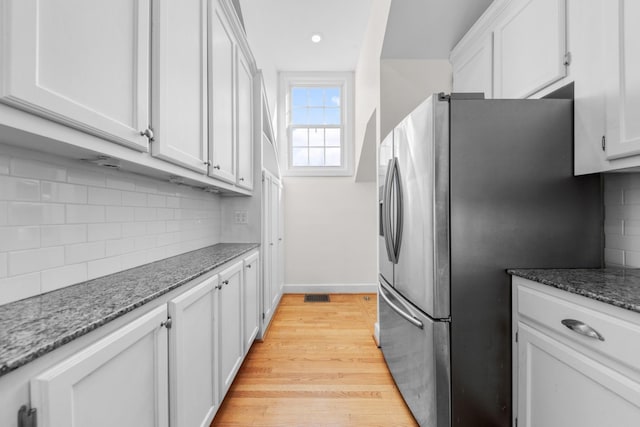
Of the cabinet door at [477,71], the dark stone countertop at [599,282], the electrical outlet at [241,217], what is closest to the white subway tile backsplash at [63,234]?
the electrical outlet at [241,217]

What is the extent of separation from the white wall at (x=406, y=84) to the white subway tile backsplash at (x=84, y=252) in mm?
2098

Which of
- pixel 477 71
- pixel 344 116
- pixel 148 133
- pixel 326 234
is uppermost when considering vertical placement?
pixel 344 116

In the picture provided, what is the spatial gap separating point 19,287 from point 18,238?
148 mm

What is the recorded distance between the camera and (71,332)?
63cm

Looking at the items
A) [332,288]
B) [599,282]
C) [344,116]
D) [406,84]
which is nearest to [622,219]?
[599,282]

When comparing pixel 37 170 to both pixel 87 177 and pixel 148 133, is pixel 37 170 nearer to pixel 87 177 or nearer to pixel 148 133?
pixel 87 177

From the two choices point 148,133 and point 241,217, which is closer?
point 148,133

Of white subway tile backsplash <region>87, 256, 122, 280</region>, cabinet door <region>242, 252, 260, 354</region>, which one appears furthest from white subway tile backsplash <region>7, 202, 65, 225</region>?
cabinet door <region>242, 252, 260, 354</region>

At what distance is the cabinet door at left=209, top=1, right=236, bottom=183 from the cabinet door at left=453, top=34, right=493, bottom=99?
1725 millimetres

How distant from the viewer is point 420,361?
1533 millimetres

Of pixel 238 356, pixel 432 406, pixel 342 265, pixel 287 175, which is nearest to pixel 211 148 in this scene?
pixel 238 356

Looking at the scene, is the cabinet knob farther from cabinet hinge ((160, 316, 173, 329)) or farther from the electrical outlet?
the electrical outlet

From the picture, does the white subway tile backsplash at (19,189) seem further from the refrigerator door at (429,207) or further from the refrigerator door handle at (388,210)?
the refrigerator door handle at (388,210)

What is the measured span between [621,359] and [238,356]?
5.96 feet
